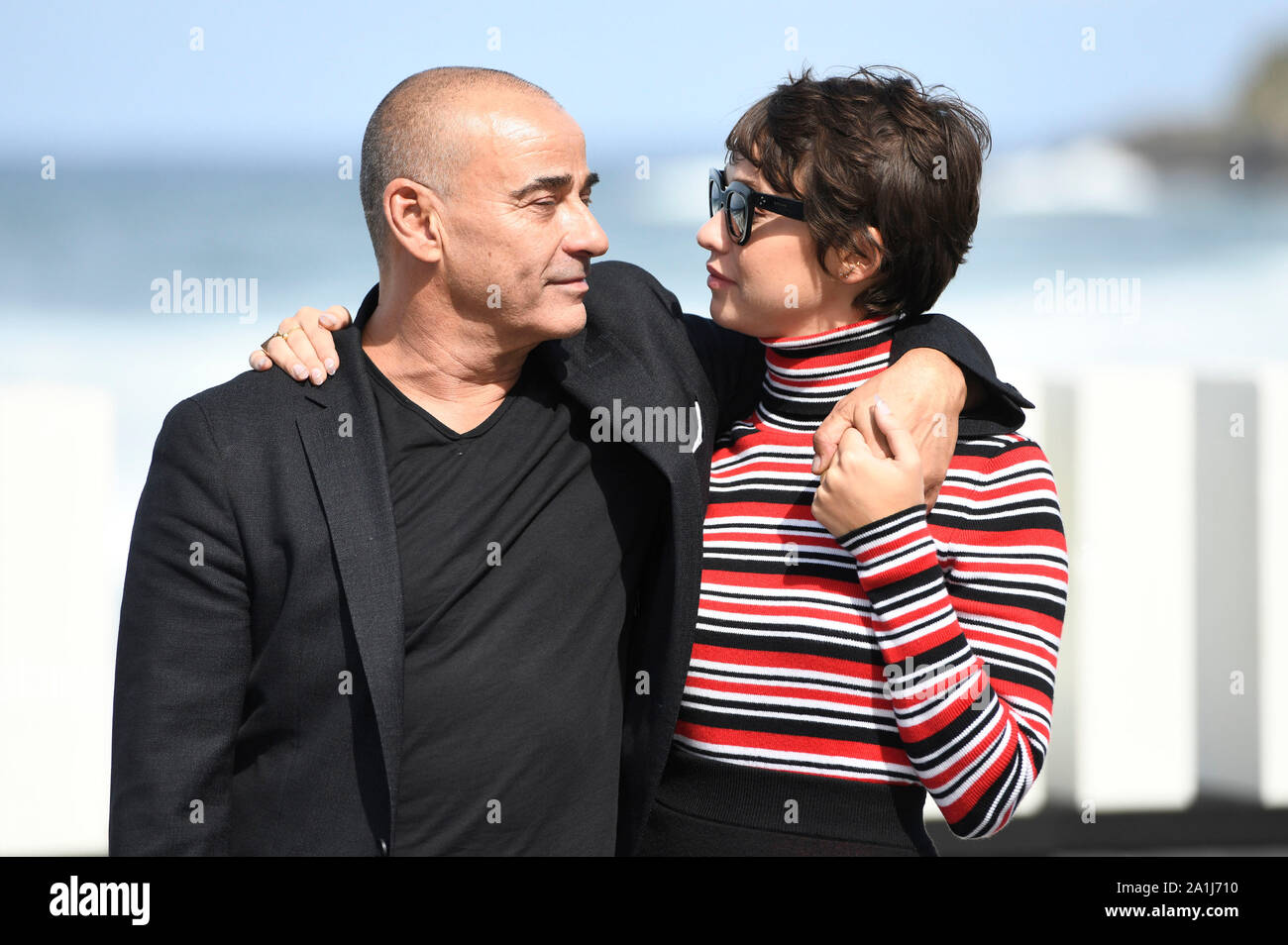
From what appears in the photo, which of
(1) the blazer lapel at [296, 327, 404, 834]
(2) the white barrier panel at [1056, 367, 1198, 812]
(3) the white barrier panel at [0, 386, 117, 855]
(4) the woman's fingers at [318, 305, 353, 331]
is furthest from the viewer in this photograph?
(2) the white barrier panel at [1056, 367, 1198, 812]

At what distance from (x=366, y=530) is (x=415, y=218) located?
2.64 feet

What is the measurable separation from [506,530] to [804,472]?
662 mm

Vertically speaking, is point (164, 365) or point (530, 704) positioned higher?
point (164, 365)

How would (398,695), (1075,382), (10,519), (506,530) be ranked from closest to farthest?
(398,695)
(506,530)
(10,519)
(1075,382)

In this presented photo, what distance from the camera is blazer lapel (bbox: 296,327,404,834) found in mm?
2545

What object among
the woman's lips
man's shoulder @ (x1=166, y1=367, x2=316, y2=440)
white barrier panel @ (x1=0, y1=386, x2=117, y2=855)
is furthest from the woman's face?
white barrier panel @ (x1=0, y1=386, x2=117, y2=855)

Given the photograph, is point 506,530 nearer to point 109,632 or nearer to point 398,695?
point 398,695

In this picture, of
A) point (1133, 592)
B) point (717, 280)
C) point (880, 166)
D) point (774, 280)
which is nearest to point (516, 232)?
point (717, 280)

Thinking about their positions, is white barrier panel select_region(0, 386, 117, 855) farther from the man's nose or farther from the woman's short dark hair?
the woman's short dark hair

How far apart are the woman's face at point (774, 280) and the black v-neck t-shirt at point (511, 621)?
415mm

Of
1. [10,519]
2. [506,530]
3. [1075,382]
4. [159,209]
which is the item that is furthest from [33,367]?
[506,530]

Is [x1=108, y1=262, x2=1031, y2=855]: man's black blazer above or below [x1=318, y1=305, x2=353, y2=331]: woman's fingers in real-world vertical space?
below

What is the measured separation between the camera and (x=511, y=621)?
2707 mm

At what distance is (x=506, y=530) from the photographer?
2738 millimetres
